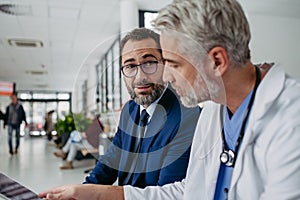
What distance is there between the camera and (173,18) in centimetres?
69

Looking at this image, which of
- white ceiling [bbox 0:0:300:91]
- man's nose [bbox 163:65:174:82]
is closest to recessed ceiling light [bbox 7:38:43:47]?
white ceiling [bbox 0:0:300:91]

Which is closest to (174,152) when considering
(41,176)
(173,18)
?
(173,18)

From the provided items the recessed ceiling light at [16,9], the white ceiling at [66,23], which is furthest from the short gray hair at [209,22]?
the recessed ceiling light at [16,9]

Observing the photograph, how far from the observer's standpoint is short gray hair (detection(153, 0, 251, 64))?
26.9 inches

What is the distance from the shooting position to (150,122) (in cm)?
106

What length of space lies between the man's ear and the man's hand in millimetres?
511

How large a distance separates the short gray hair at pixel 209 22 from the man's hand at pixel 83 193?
0.55m

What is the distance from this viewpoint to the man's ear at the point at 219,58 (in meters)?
0.71

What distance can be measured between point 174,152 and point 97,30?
4.55 metres

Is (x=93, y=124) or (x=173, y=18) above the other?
(x=173, y=18)

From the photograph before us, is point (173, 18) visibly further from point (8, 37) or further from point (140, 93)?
point (8, 37)

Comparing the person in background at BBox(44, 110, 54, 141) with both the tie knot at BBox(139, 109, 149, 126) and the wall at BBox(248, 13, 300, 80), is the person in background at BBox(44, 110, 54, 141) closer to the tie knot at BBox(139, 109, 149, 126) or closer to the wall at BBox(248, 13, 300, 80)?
the wall at BBox(248, 13, 300, 80)

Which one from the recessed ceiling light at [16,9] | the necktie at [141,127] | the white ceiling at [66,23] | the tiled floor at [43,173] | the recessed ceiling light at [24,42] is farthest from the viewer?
the recessed ceiling light at [24,42]

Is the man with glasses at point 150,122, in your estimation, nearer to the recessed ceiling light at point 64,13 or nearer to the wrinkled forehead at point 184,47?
the wrinkled forehead at point 184,47
